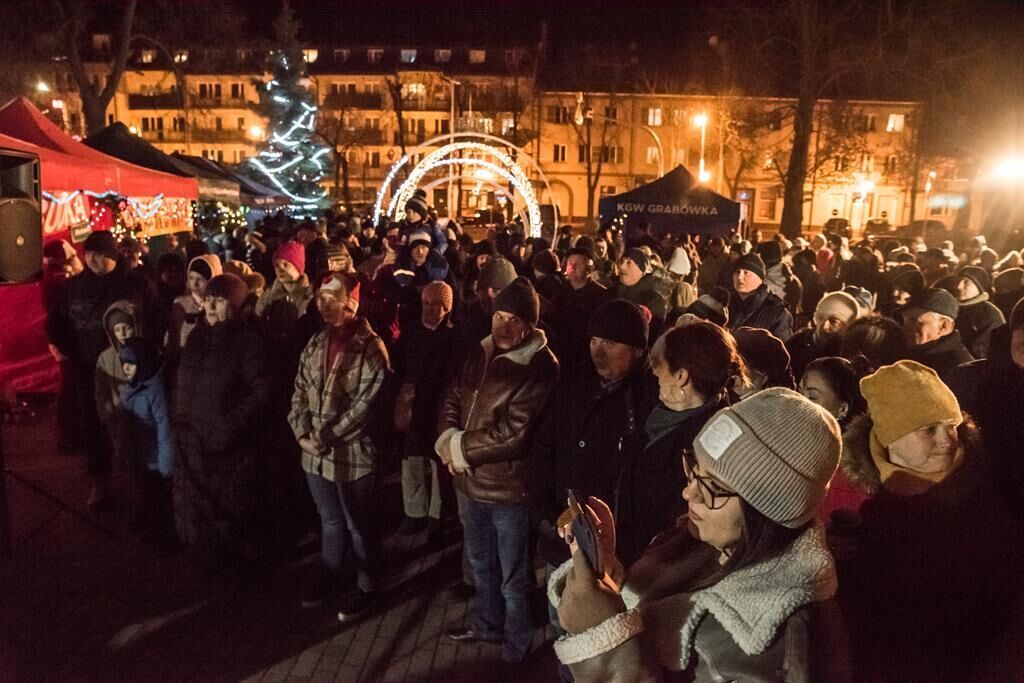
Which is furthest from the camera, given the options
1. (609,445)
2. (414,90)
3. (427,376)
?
(414,90)

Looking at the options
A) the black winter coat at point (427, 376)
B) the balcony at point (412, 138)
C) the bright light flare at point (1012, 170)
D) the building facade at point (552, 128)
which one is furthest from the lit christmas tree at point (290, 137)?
the black winter coat at point (427, 376)

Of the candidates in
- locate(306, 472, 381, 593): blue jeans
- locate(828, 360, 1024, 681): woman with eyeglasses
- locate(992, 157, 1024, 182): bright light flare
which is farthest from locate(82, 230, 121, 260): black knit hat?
locate(992, 157, 1024, 182): bright light flare

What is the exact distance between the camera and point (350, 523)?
15.0 ft

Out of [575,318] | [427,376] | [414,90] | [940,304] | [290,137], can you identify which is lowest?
[427,376]

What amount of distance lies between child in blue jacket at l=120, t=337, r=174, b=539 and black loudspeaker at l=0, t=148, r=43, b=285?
86cm

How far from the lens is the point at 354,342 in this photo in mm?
4434

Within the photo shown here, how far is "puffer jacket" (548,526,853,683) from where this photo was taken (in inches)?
61.8

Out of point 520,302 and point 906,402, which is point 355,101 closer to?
point 520,302

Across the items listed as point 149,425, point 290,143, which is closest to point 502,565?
point 149,425

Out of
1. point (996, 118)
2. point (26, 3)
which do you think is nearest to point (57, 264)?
point (26, 3)

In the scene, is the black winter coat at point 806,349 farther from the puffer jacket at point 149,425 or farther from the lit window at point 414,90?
the lit window at point 414,90

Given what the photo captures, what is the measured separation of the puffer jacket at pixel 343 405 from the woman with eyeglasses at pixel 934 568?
9.22 feet

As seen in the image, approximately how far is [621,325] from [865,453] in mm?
1105

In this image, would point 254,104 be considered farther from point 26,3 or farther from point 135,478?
point 135,478
